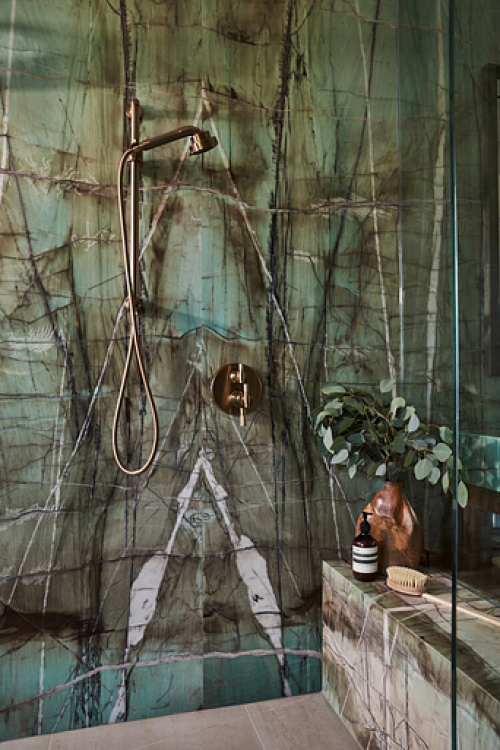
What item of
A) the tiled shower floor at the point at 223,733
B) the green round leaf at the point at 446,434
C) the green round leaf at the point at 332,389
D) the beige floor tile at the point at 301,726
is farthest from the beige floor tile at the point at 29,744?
the green round leaf at the point at 446,434

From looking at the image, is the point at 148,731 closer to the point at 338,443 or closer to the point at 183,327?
the point at 338,443

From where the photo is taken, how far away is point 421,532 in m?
1.58

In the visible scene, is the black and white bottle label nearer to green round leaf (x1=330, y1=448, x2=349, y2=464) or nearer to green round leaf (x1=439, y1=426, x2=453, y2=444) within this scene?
green round leaf (x1=330, y1=448, x2=349, y2=464)

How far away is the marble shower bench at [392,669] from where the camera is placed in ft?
3.71

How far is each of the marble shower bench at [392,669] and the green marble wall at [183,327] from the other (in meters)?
0.15

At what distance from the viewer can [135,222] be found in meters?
1.58

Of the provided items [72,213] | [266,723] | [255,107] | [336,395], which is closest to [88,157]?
[72,213]

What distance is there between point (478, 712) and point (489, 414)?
42 cm

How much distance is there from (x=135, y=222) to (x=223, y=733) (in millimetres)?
1522

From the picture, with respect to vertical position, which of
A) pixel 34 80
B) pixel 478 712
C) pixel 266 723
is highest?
pixel 34 80

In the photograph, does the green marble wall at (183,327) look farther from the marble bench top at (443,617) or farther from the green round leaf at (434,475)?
the green round leaf at (434,475)

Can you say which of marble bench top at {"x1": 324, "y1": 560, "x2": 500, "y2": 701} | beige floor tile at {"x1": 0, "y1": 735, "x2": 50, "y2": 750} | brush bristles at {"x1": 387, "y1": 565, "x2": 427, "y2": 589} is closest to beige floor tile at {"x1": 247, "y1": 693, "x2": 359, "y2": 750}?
marble bench top at {"x1": 324, "y1": 560, "x2": 500, "y2": 701}

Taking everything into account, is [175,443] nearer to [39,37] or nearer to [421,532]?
[421,532]

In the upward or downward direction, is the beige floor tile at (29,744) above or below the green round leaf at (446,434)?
below
